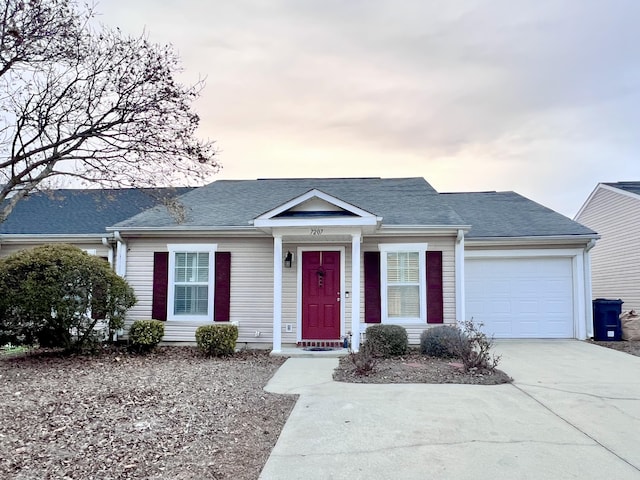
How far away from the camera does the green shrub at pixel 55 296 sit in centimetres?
761

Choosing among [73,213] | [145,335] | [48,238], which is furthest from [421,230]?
[73,213]

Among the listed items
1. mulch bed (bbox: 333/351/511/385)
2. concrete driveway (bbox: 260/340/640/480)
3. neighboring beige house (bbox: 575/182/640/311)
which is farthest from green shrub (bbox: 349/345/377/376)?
neighboring beige house (bbox: 575/182/640/311)

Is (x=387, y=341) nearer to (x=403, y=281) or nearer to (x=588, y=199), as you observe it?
(x=403, y=281)

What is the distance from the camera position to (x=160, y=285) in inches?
393

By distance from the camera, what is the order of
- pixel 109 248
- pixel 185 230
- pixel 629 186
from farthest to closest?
pixel 629 186
pixel 109 248
pixel 185 230

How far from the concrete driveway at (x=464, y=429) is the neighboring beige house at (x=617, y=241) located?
7.22 m

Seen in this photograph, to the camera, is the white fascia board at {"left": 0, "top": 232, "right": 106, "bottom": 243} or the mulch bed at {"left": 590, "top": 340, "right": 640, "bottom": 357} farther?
the white fascia board at {"left": 0, "top": 232, "right": 106, "bottom": 243}

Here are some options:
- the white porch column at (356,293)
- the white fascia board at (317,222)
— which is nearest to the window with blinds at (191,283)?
the white fascia board at (317,222)

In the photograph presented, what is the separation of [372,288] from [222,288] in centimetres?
330

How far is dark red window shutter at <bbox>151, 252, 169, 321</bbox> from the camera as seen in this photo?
9930 millimetres

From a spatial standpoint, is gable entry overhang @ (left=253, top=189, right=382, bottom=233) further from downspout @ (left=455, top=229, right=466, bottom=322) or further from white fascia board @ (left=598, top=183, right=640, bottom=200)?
white fascia board @ (left=598, top=183, right=640, bottom=200)

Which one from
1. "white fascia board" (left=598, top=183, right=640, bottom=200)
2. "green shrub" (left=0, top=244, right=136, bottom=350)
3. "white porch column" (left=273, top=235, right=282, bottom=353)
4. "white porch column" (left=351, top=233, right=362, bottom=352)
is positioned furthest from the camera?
"white fascia board" (left=598, top=183, right=640, bottom=200)

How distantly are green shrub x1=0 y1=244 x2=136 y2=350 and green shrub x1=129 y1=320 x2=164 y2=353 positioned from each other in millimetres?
589

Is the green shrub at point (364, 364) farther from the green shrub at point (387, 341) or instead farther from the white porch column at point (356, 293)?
the white porch column at point (356, 293)
